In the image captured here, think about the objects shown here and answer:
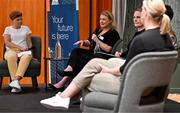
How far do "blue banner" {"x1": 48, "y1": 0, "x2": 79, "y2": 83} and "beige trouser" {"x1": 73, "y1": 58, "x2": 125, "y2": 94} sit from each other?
2.89 meters

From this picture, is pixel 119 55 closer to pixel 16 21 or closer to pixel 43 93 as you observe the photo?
pixel 43 93

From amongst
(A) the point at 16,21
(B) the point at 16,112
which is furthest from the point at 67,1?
(B) the point at 16,112

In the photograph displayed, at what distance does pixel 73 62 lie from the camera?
6004 mm

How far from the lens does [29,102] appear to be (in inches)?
221

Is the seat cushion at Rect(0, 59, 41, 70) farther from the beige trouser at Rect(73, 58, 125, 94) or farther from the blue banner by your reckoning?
Answer: the beige trouser at Rect(73, 58, 125, 94)

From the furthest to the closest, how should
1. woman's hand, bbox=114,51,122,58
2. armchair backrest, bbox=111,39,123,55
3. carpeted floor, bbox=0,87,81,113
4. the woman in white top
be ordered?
the woman in white top
armchair backrest, bbox=111,39,123,55
woman's hand, bbox=114,51,122,58
carpeted floor, bbox=0,87,81,113

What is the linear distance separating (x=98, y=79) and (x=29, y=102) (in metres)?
2.12

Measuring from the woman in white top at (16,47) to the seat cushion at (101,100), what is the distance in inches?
121

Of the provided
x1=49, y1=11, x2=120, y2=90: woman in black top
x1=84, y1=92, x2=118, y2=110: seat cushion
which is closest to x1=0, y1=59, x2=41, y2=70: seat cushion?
x1=49, y1=11, x2=120, y2=90: woman in black top

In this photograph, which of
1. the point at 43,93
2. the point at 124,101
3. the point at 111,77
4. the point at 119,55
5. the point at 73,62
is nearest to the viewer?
the point at 124,101

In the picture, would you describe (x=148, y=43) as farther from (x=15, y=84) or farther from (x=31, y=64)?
(x=31, y=64)

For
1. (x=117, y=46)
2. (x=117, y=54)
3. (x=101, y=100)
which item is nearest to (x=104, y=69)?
A: (x=101, y=100)

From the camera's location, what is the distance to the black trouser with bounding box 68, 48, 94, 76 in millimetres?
5952

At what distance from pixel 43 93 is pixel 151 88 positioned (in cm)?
335
